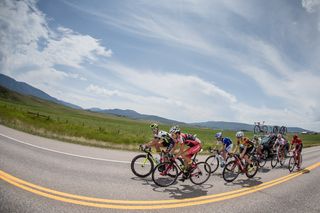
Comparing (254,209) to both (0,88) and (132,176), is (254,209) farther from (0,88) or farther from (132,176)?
(0,88)

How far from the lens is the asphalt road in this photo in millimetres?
4805

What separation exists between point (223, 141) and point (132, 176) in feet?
15.3

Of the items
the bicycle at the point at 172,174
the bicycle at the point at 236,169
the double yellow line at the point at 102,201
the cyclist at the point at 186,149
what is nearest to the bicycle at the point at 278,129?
the bicycle at the point at 236,169

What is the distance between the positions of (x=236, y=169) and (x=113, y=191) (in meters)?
6.21

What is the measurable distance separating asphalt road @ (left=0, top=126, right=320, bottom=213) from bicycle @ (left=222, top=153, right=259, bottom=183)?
29cm

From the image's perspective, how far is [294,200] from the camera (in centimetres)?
698

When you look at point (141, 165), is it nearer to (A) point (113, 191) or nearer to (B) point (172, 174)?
(B) point (172, 174)

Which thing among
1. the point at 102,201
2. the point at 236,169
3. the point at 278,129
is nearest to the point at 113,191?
the point at 102,201

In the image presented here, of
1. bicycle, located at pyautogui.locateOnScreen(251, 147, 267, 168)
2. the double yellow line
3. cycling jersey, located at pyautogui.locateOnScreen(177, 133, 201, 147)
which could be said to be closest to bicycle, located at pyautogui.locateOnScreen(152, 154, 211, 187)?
cycling jersey, located at pyautogui.locateOnScreen(177, 133, 201, 147)

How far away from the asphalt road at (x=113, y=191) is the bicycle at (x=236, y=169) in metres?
0.29

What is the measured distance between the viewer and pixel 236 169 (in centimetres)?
970

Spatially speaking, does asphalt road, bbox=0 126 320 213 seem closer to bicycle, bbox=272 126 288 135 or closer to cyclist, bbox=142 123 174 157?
cyclist, bbox=142 123 174 157

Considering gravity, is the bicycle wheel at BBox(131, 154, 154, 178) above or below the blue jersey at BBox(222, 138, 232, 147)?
below

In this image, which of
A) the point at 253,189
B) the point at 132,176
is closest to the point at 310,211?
the point at 253,189
